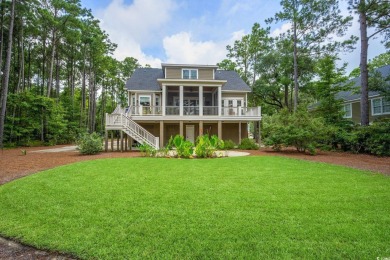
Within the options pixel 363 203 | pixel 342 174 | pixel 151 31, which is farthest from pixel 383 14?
pixel 151 31

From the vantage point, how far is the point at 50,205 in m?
4.03

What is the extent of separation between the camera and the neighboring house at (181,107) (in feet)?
50.8

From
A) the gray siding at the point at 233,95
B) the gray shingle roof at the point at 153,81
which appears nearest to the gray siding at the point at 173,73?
the gray shingle roof at the point at 153,81

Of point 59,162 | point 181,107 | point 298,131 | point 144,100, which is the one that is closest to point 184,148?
point 181,107

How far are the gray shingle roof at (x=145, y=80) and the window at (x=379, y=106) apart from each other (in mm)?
21961

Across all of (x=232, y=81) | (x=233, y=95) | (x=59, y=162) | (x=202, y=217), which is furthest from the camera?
(x=232, y=81)

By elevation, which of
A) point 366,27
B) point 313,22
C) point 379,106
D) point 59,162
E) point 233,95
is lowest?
point 59,162

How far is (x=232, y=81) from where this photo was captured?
2069 centimetres

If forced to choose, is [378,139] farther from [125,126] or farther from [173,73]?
[125,126]

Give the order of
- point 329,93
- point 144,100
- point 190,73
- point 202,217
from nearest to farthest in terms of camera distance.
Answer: point 202,217
point 329,93
point 190,73
point 144,100

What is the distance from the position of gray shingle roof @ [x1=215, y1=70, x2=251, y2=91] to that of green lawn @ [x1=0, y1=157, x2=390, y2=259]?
1472cm

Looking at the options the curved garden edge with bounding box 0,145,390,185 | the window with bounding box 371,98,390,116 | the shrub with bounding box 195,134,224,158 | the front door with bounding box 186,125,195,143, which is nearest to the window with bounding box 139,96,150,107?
the front door with bounding box 186,125,195,143

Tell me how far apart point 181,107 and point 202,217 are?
1311 centimetres

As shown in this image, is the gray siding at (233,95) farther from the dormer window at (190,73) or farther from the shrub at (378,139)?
the shrub at (378,139)
